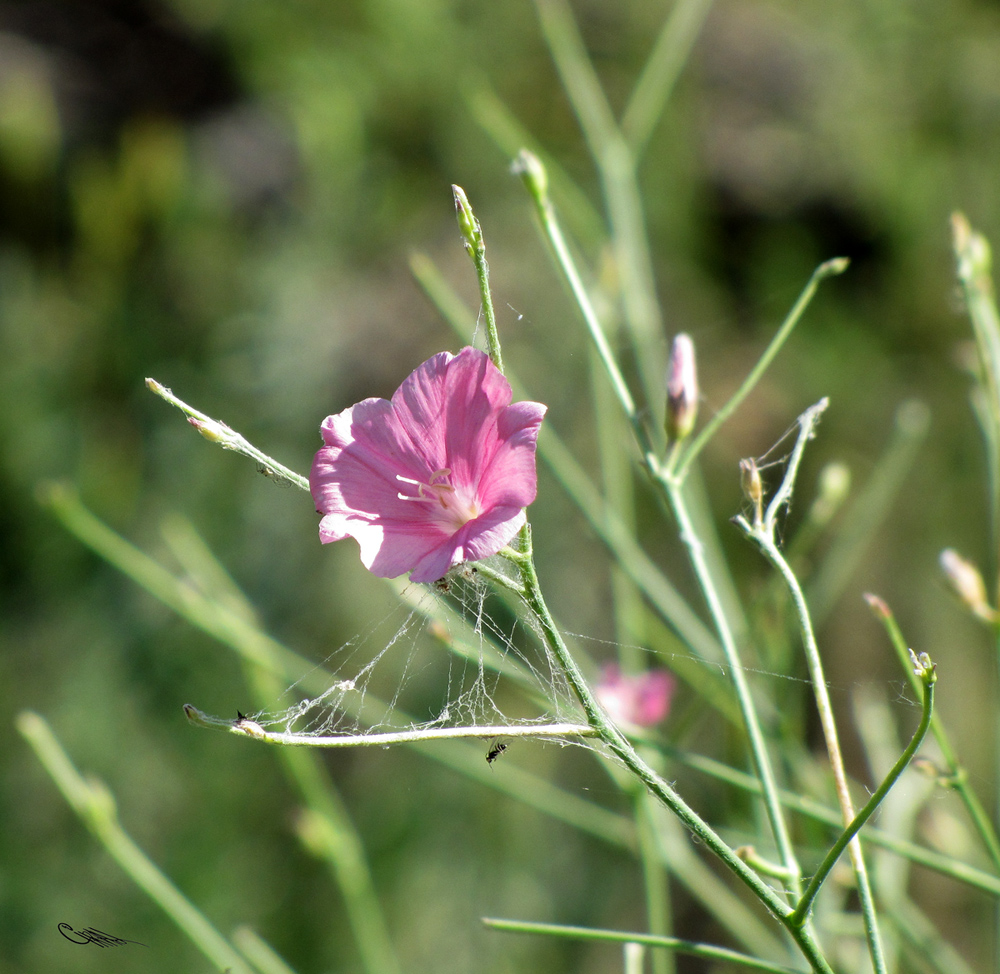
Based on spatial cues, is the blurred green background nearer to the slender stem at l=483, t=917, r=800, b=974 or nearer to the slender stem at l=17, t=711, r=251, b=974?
the slender stem at l=17, t=711, r=251, b=974

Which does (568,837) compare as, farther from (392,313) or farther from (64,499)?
(64,499)

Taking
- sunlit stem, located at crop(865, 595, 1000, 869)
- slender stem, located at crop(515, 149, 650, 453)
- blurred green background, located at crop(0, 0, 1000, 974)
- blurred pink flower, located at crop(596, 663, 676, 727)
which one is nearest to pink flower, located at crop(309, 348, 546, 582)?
slender stem, located at crop(515, 149, 650, 453)

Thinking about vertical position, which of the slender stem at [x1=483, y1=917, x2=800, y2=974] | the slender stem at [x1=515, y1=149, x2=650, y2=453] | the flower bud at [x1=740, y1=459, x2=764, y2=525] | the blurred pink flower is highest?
the slender stem at [x1=515, y1=149, x2=650, y2=453]

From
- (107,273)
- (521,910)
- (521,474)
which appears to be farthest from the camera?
(107,273)

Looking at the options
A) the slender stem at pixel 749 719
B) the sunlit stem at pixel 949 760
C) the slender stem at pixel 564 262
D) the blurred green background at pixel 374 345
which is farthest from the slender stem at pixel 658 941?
the blurred green background at pixel 374 345

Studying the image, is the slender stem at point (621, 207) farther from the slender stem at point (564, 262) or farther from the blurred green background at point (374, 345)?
the blurred green background at point (374, 345)

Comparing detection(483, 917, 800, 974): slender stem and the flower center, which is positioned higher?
the flower center

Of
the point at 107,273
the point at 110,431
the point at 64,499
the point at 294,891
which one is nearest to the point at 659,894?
the point at 64,499
